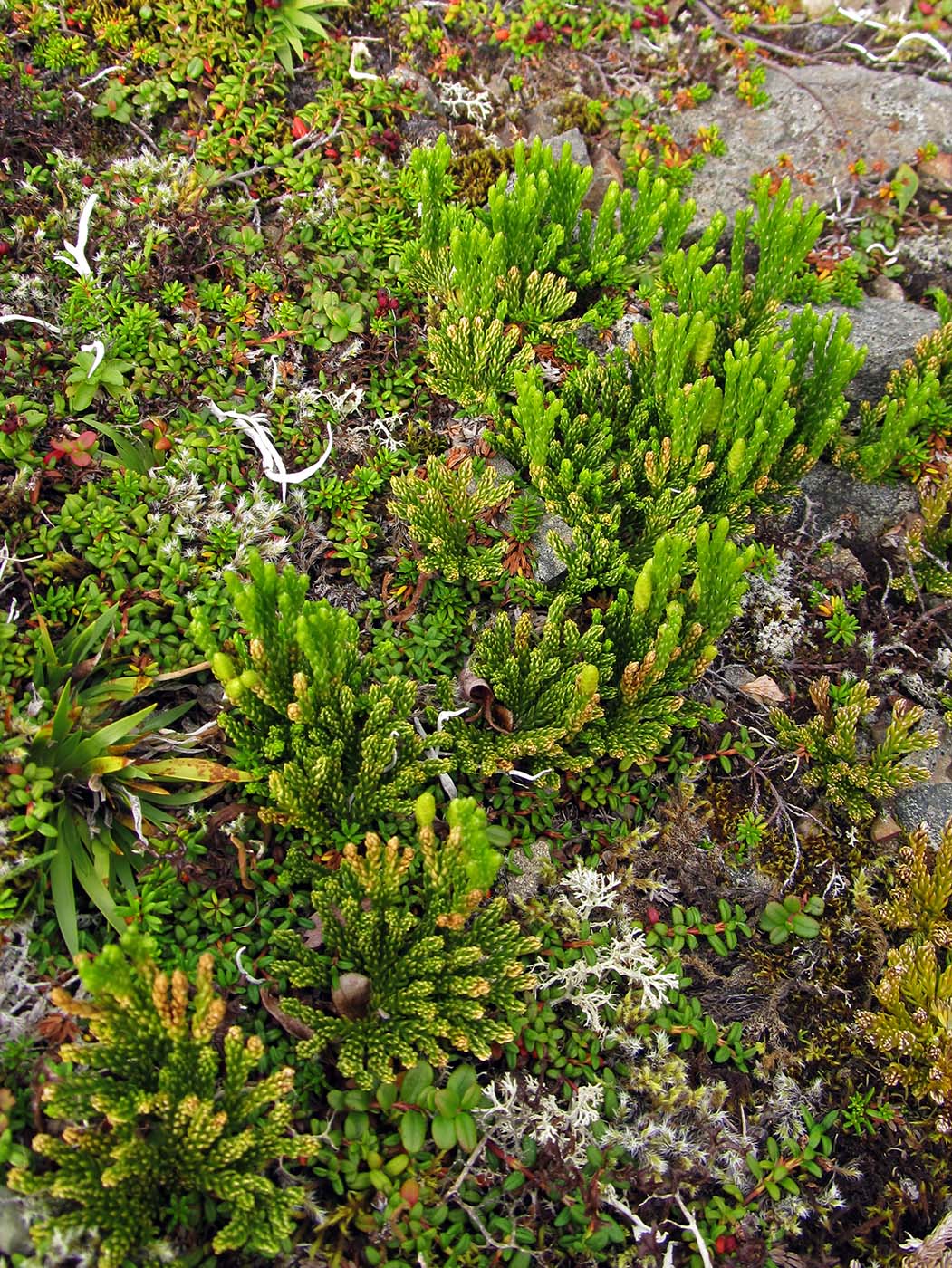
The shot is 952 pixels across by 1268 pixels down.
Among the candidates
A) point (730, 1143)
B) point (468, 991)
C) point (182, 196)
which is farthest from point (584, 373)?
point (730, 1143)

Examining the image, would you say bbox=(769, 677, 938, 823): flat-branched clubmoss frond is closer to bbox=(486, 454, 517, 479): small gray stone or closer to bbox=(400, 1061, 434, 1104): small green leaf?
bbox=(486, 454, 517, 479): small gray stone

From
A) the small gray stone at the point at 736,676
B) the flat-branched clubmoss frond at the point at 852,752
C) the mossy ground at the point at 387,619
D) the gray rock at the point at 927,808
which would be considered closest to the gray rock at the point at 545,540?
the mossy ground at the point at 387,619

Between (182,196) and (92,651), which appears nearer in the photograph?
(92,651)

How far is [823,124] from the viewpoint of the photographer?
5.80 meters

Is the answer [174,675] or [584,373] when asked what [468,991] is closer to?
[174,675]

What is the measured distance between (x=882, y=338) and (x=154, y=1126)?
16.5ft

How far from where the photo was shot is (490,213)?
4.38m

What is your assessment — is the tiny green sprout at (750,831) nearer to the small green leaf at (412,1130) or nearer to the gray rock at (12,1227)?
the small green leaf at (412,1130)

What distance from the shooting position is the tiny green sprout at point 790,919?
3.50 metres

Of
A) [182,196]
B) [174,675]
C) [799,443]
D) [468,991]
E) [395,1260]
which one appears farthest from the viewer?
[182,196]

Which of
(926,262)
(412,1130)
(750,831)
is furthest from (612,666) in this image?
(926,262)

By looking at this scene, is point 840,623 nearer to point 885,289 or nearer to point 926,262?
point 885,289

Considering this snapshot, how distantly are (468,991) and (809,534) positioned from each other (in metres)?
2.93

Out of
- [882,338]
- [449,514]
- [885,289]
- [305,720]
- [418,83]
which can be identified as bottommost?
[305,720]
